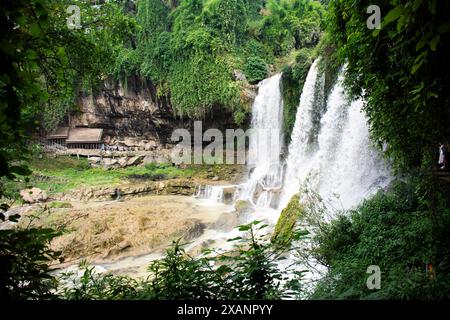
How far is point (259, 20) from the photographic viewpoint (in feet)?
75.7

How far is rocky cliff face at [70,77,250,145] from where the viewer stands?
2262 centimetres

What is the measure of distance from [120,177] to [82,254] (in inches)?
392

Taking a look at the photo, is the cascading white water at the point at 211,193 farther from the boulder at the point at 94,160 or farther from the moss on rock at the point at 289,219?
the boulder at the point at 94,160

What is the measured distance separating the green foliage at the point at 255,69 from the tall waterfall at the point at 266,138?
97 cm

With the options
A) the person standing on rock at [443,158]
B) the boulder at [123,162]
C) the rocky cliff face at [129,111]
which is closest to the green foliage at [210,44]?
the rocky cliff face at [129,111]

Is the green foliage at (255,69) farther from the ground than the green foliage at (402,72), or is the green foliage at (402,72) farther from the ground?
the green foliage at (255,69)

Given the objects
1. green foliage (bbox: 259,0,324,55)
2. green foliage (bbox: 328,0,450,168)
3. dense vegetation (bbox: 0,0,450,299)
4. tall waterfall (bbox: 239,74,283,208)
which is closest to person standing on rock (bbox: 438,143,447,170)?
dense vegetation (bbox: 0,0,450,299)

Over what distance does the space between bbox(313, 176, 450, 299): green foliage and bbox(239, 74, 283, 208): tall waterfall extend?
8.97 meters

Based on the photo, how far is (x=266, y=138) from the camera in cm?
1794

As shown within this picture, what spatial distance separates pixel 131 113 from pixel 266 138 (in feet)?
38.3

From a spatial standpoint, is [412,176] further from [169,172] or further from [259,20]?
[259,20]

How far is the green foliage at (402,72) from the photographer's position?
241 centimetres

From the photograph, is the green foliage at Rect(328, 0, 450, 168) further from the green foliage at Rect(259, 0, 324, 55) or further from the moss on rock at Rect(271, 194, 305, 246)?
the green foliage at Rect(259, 0, 324, 55)

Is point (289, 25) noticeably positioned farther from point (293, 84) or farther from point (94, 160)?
point (94, 160)
